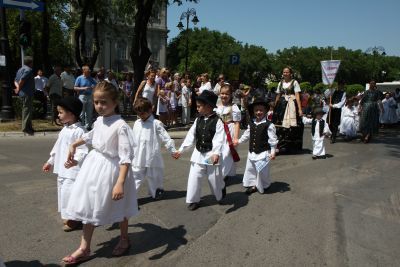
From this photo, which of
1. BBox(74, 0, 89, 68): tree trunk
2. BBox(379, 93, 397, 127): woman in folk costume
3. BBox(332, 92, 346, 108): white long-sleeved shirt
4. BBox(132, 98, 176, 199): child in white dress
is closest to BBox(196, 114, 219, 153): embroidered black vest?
BBox(132, 98, 176, 199): child in white dress

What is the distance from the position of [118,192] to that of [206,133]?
7.15 feet

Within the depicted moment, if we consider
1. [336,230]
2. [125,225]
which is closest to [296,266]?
[336,230]

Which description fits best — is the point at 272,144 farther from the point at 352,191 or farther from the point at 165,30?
the point at 165,30

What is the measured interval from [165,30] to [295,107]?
7022cm

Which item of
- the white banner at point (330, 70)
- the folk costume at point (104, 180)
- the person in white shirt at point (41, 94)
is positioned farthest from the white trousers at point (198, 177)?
the white banner at point (330, 70)

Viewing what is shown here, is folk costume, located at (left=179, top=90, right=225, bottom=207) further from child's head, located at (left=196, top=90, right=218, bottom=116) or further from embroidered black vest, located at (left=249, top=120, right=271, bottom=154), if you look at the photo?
embroidered black vest, located at (left=249, top=120, right=271, bottom=154)

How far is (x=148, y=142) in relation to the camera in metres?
6.19

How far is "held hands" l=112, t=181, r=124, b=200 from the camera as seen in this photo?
3.85 metres

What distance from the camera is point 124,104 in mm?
20125

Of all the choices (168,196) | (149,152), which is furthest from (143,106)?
(168,196)

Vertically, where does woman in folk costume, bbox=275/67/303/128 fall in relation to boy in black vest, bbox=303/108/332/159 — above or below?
above

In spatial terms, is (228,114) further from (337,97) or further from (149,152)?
(337,97)

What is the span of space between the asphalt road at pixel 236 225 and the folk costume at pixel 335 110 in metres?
5.09

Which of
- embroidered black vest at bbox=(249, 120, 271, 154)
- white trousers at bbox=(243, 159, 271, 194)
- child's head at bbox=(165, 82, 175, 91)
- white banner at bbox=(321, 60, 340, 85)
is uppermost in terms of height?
white banner at bbox=(321, 60, 340, 85)
